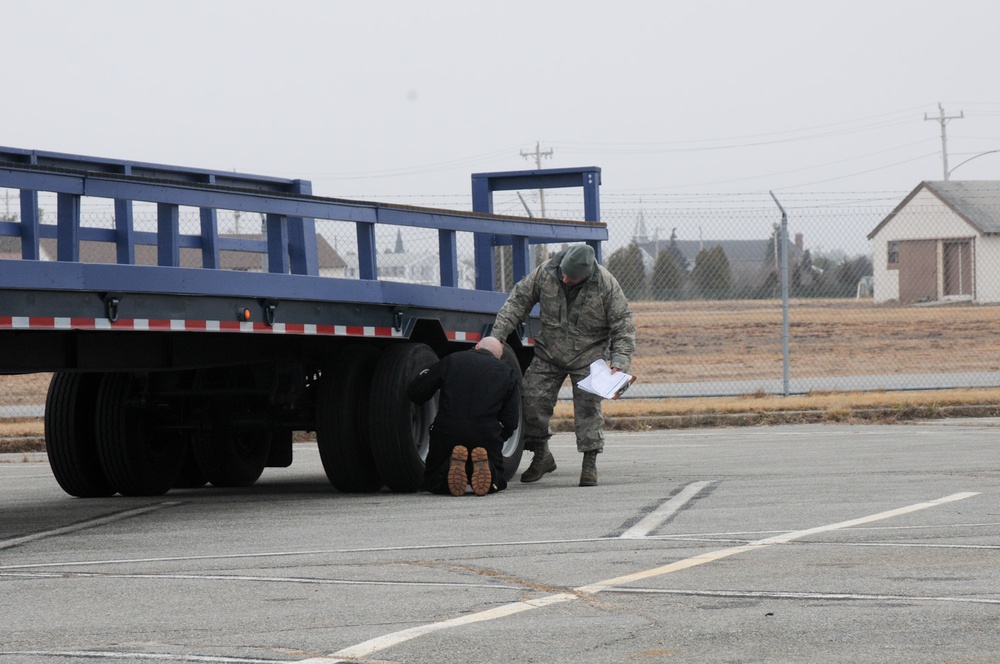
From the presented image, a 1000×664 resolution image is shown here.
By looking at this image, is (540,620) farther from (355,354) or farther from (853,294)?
(853,294)

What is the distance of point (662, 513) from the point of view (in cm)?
847

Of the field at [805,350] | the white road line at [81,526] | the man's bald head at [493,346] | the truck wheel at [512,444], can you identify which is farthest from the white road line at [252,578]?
the field at [805,350]

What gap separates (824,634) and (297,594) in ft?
7.02

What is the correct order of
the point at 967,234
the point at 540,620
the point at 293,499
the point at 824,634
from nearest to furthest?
the point at 824,634
the point at 540,620
the point at 293,499
the point at 967,234

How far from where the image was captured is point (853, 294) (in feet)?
67.3

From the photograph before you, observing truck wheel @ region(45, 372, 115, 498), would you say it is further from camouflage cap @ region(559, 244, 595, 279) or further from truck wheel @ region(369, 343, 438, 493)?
camouflage cap @ region(559, 244, 595, 279)

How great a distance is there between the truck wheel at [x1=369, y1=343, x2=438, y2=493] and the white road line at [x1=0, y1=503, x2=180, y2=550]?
1.54 meters

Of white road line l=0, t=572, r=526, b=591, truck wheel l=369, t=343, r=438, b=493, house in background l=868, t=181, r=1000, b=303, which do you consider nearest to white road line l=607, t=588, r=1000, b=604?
white road line l=0, t=572, r=526, b=591

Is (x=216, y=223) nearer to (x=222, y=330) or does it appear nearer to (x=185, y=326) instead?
(x=222, y=330)

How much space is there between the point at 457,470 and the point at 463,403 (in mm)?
449

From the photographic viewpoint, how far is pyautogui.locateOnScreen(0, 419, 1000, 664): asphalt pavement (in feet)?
16.3

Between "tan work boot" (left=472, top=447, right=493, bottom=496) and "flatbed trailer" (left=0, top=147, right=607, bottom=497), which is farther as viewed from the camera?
"tan work boot" (left=472, top=447, right=493, bottom=496)

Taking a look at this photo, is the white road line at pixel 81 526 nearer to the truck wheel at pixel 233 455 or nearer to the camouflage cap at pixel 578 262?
the truck wheel at pixel 233 455

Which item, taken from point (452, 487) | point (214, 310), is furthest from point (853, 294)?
point (214, 310)
